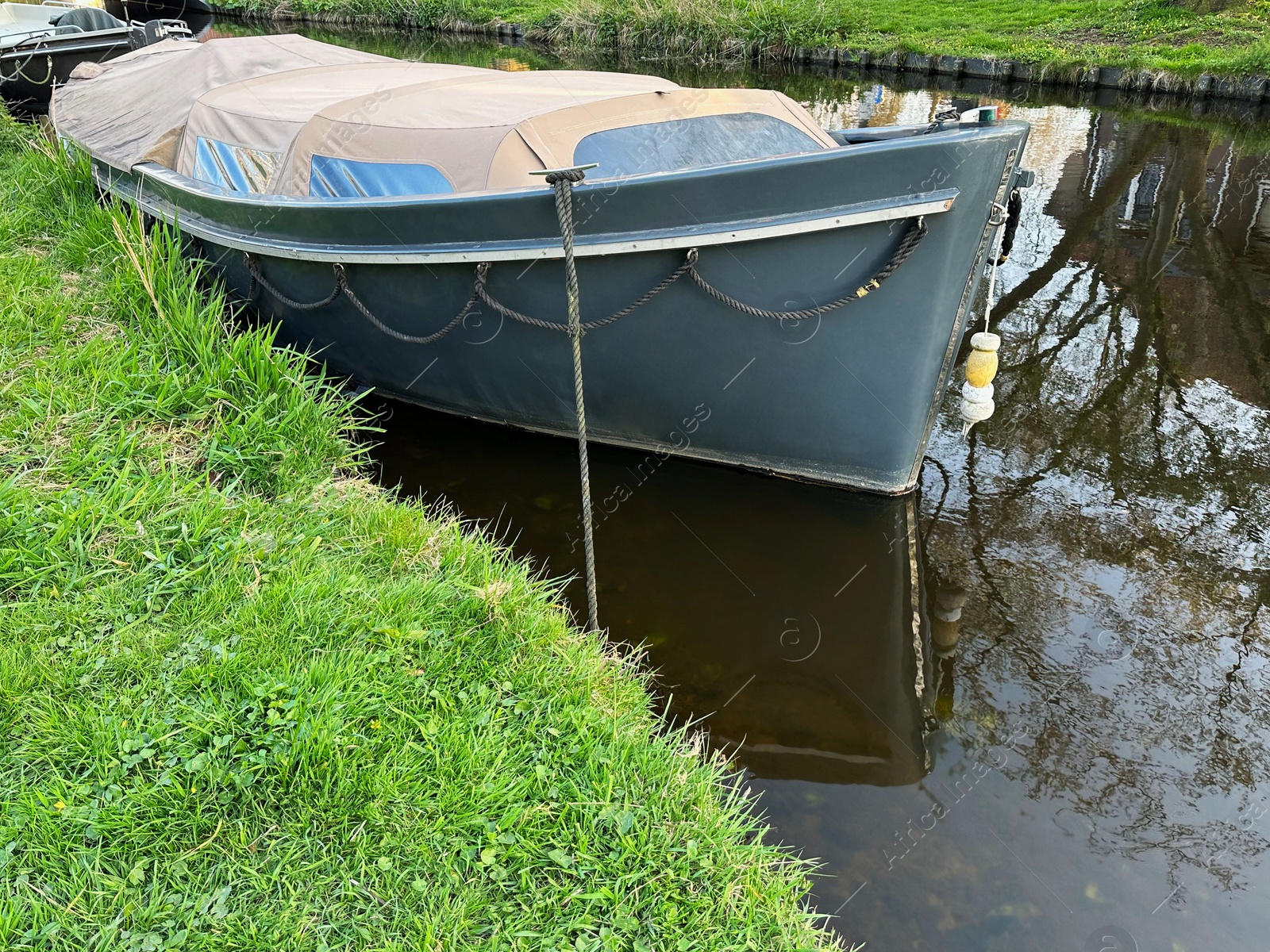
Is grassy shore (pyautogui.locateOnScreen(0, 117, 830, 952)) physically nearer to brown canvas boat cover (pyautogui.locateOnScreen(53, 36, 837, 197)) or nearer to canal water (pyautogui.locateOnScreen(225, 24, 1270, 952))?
canal water (pyautogui.locateOnScreen(225, 24, 1270, 952))

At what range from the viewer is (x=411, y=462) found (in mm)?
4844

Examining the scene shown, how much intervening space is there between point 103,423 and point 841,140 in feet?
13.9

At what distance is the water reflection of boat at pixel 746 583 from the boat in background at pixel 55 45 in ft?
27.4

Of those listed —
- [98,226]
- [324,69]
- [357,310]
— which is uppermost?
[324,69]

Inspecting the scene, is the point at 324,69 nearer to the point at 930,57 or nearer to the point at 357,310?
the point at 357,310

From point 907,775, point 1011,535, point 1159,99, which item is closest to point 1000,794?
point 907,775

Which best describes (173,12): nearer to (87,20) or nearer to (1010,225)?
(87,20)

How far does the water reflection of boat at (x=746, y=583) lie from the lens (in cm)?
326

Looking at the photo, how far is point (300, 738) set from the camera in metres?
2.14

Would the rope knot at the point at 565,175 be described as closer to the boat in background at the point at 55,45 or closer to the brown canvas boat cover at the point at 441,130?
the brown canvas boat cover at the point at 441,130

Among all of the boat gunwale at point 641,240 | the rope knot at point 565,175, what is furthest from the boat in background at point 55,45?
the rope knot at point 565,175

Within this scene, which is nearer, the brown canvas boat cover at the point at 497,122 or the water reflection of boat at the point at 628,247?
the water reflection of boat at the point at 628,247

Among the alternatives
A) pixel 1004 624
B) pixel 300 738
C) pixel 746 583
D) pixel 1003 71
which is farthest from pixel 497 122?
pixel 1003 71

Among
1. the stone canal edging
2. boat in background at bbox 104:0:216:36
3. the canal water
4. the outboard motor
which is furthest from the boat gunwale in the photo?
boat in background at bbox 104:0:216:36
